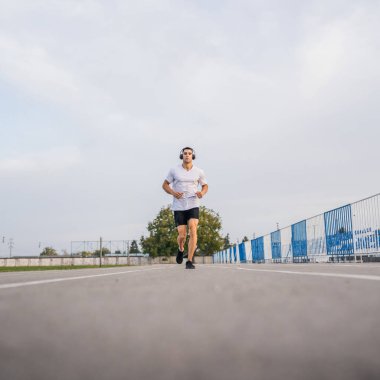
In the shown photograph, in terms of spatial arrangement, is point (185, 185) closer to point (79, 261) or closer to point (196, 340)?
point (196, 340)

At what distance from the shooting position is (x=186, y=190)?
7.84 metres

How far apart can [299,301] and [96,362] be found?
0.86 meters

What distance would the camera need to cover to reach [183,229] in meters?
8.02

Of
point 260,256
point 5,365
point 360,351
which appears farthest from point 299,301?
point 260,256

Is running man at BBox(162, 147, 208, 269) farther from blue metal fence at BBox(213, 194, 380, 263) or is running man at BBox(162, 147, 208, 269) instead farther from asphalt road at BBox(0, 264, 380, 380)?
blue metal fence at BBox(213, 194, 380, 263)

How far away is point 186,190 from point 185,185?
94 millimetres

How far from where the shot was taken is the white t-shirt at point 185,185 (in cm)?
784

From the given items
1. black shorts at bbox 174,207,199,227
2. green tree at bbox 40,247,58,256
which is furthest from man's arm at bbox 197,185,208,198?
green tree at bbox 40,247,58,256

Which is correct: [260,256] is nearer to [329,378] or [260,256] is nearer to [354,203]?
[354,203]

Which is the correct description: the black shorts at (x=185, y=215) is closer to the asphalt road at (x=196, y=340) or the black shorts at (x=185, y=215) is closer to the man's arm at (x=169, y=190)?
the man's arm at (x=169, y=190)

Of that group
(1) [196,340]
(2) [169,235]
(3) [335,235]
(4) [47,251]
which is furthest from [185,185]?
(4) [47,251]

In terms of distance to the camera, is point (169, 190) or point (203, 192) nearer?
point (203, 192)

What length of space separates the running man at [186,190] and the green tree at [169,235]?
68.3 metres

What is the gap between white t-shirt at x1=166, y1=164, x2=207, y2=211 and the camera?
7.84 metres
